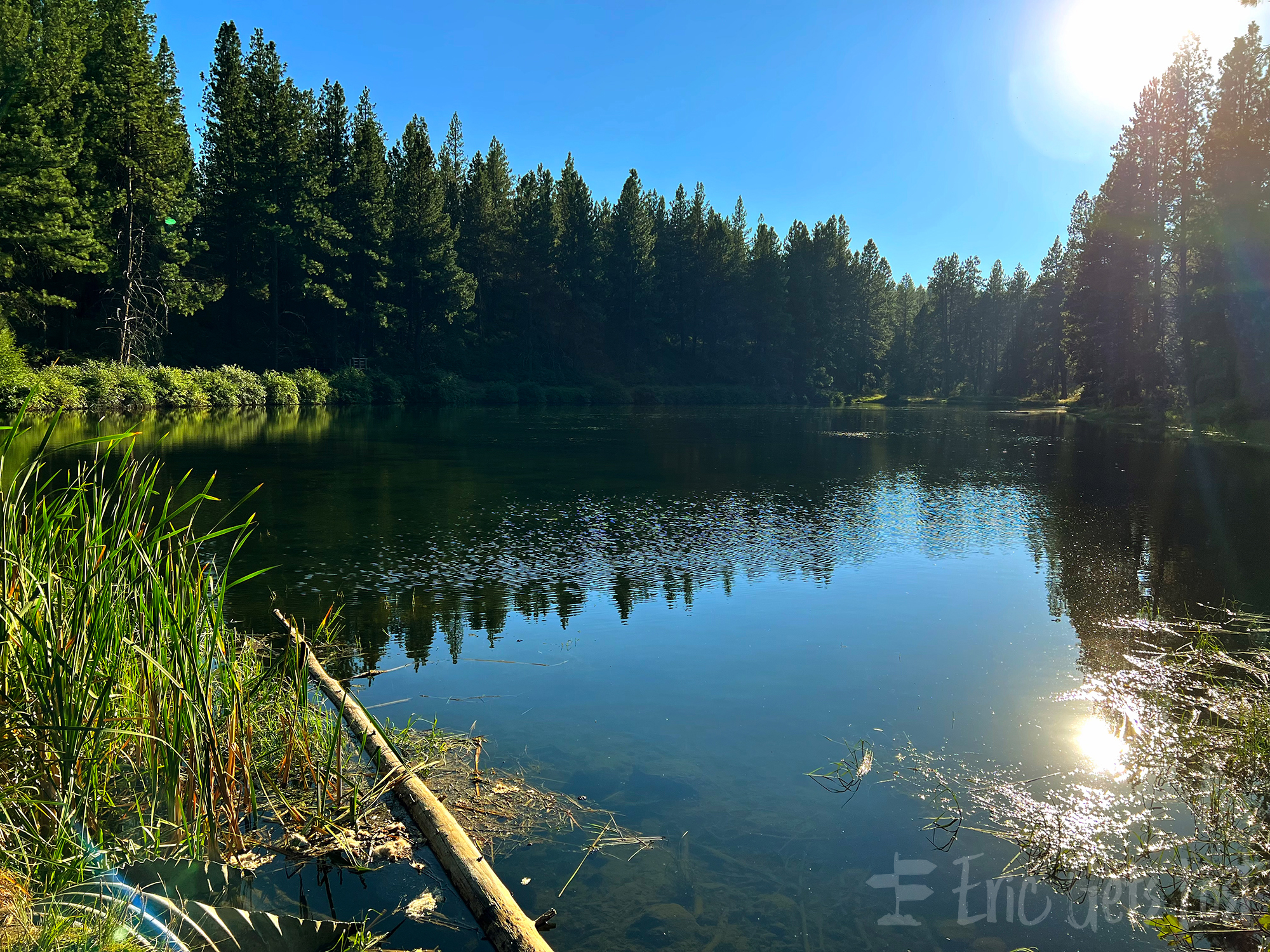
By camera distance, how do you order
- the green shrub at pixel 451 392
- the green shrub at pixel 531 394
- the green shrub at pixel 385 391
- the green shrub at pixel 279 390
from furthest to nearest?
the green shrub at pixel 531 394, the green shrub at pixel 451 392, the green shrub at pixel 385 391, the green shrub at pixel 279 390

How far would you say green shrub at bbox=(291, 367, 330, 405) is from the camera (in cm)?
5456

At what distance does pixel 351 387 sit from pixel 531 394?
16.3m

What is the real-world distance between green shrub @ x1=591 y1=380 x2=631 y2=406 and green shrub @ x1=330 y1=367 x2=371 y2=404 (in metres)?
21.2

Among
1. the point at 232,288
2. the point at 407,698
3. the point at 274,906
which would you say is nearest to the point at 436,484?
the point at 407,698

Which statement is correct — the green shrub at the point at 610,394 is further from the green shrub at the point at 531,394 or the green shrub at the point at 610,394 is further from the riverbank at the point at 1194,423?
the riverbank at the point at 1194,423

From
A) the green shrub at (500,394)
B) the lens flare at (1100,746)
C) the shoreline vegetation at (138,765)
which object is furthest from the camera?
the green shrub at (500,394)

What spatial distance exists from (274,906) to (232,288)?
217 ft

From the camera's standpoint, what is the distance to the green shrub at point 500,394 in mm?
67750

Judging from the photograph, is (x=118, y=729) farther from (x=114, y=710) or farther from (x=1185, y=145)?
(x=1185, y=145)

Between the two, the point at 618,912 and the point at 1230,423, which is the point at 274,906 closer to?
the point at 618,912

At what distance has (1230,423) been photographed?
36.8 m

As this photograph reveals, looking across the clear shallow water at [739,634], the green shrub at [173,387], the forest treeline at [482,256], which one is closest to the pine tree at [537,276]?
the forest treeline at [482,256]

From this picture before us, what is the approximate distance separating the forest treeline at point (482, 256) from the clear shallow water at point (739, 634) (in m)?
25.0

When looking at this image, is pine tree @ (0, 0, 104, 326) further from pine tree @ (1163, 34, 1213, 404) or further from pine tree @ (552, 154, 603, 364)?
pine tree @ (1163, 34, 1213, 404)
